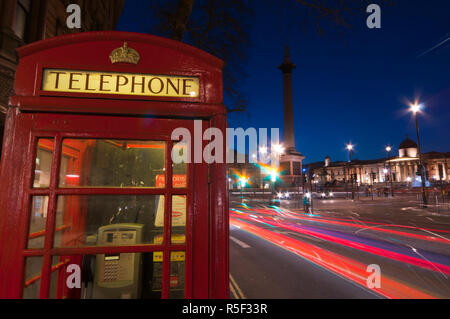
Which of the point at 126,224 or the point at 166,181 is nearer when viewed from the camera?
the point at 166,181

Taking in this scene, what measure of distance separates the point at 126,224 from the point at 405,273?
6826mm

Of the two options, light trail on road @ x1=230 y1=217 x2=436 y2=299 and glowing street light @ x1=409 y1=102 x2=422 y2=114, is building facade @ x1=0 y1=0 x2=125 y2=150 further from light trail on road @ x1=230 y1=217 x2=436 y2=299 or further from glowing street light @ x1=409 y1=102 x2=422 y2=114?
glowing street light @ x1=409 y1=102 x2=422 y2=114

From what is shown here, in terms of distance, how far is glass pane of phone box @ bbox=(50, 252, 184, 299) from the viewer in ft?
6.65

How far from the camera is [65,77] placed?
5.90ft

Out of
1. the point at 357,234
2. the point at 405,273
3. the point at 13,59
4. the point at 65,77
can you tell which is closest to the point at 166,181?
the point at 65,77

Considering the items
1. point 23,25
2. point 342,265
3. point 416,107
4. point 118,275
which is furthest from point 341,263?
point 416,107

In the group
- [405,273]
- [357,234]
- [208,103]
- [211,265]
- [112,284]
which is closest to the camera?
[211,265]

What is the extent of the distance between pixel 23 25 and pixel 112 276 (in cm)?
811

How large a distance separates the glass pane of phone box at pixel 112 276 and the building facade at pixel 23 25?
8.16 ft

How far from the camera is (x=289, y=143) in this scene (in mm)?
45031

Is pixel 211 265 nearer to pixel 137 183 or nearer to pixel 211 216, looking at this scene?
pixel 211 216

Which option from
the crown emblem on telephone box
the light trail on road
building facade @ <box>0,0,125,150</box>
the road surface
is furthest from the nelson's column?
the crown emblem on telephone box

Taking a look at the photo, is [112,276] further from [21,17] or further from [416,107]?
[416,107]

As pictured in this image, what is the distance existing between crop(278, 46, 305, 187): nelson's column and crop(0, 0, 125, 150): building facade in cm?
3688
